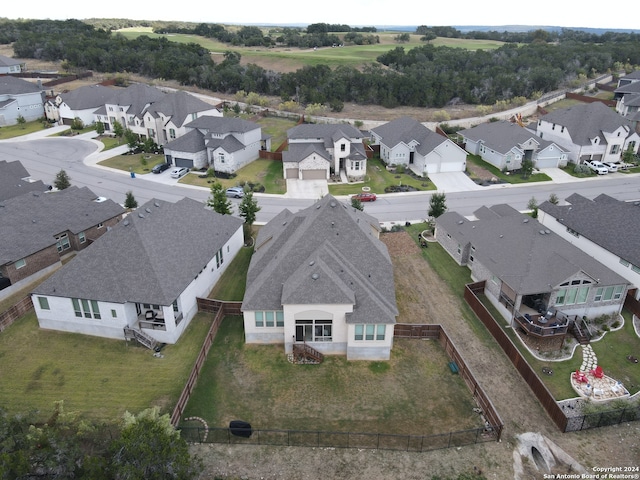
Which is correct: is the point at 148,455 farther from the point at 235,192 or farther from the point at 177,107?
the point at 177,107

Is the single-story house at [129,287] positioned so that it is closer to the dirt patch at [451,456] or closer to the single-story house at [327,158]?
the dirt patch at [451,456]

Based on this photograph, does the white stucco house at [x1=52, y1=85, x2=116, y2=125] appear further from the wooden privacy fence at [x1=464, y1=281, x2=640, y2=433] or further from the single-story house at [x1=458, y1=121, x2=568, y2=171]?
the wooden privacy fence at [x1=464, y1=281, x2=640, y2=433]

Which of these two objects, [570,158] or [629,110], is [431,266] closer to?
[570,158]

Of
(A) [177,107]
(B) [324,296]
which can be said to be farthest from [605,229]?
(A) [177,107]

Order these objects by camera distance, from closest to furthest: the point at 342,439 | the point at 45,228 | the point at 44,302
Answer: the point at 342,439
the point at 44,302
the point at 45,228

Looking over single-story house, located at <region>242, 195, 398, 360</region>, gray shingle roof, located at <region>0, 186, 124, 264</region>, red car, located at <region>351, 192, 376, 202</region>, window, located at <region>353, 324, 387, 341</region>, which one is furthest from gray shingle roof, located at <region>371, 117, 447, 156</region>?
gray shingle roof, located at <region>0, 186, 124, 264</region>
